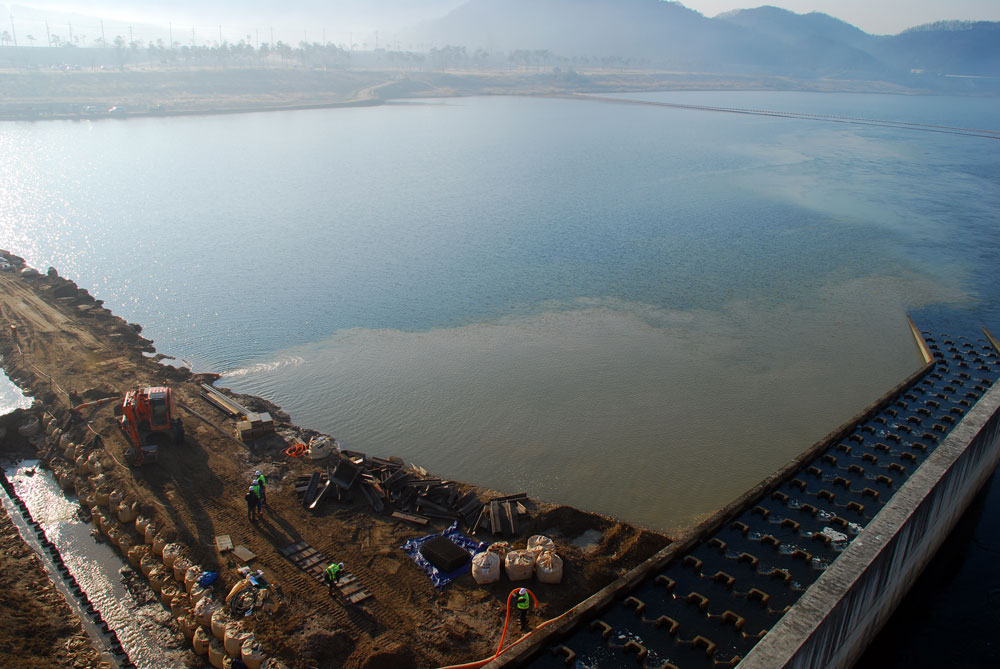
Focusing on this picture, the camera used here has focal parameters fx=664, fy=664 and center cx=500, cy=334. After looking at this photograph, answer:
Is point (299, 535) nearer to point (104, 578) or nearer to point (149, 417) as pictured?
point (104, 578)

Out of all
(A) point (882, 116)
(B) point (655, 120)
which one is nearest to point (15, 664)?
(B) point (655, 120)

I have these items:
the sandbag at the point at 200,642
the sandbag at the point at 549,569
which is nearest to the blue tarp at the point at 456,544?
the sandbag at the point at 549,569

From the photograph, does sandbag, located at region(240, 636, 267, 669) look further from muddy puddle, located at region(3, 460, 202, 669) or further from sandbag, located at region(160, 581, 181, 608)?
sandbag, located at region(160, 581, 181, 608)

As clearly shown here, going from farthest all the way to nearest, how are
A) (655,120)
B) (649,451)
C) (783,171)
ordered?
(655,120)
(783,171)
(649,451)

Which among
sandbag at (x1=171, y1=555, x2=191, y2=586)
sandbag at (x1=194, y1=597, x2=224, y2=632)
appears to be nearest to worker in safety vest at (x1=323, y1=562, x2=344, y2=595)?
sandbag at (x1=194, y1=597, x2=224, y2=632)

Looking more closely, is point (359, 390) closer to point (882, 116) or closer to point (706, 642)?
point (706, 642)

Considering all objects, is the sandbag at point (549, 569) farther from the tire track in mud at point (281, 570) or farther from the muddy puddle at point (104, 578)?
the muddy puddle at point (104, 578)
